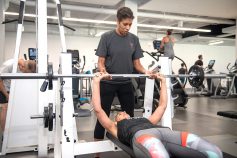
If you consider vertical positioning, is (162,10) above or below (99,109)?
above

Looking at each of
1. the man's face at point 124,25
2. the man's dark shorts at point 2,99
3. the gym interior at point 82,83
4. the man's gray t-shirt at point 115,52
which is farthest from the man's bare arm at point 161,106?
the man's dark shorts at point 2,99

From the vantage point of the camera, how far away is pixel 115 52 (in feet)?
7.22

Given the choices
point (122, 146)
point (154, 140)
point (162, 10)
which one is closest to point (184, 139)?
point (154, 140)

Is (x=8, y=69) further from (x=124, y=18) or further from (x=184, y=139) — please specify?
(x=184, y=139)

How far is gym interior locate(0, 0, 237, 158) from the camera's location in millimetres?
2107

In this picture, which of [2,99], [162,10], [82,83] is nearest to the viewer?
[2,99]

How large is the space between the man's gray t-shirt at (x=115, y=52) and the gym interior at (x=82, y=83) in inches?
12.4

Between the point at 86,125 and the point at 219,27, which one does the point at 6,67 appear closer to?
the point at 86,125

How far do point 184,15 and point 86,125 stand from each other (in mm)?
6491

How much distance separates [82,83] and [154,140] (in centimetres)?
494

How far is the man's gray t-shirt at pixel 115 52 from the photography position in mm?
2205

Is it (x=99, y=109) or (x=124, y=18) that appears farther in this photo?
(x=124, y=18)

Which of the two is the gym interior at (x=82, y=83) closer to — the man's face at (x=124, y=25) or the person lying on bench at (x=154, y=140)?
the person lying on bench at (x=154, y=140)

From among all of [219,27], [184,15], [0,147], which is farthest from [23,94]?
[219,27]
